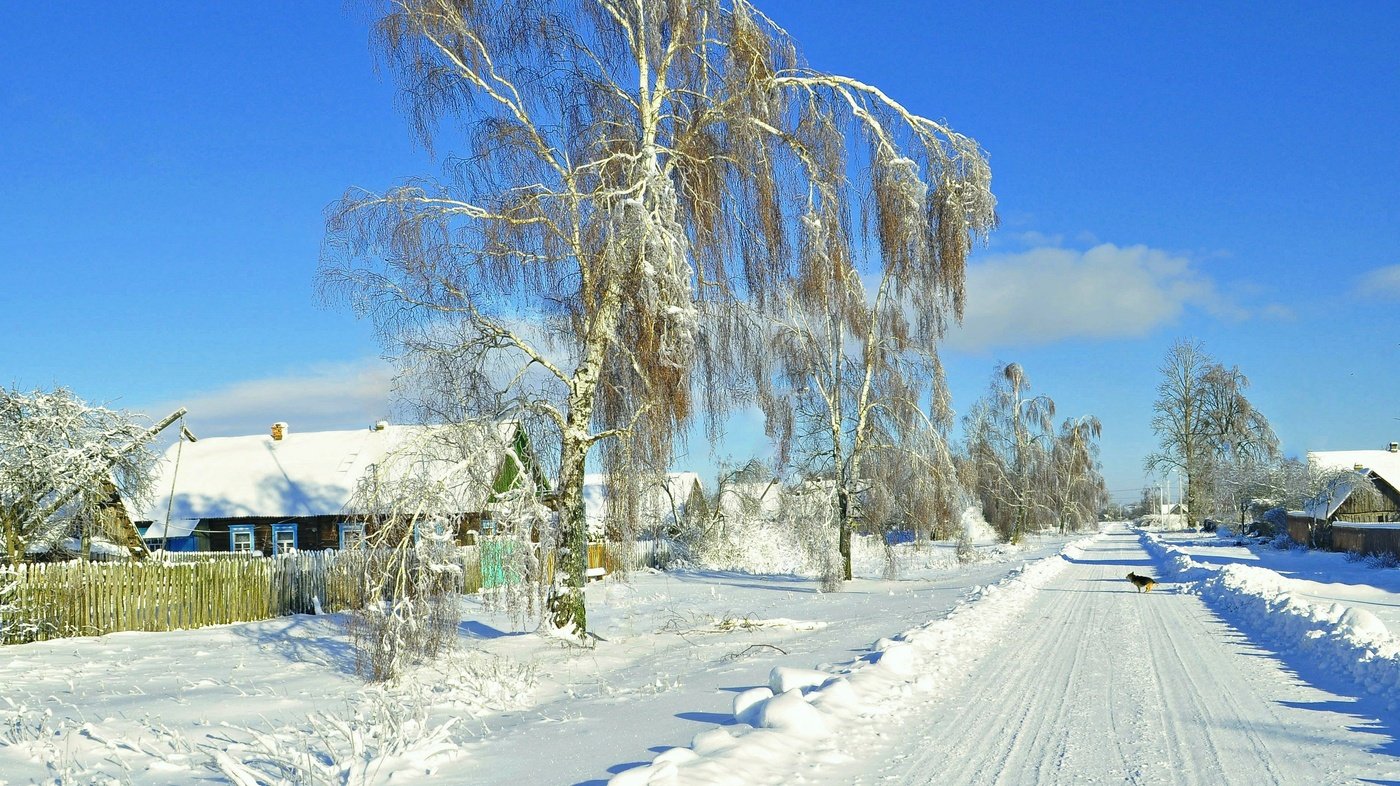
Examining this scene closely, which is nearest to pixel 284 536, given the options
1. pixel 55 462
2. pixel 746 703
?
pixel 55 462

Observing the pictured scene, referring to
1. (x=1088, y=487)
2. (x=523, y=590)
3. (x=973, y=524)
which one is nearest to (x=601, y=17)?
(x=523, y=590)

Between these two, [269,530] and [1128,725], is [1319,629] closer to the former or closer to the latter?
[1128,725]

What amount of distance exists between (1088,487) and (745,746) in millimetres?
93714

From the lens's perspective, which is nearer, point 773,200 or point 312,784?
point 312,784

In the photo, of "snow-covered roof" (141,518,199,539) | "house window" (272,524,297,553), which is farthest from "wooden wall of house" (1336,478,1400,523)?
"snow-covered roof" (141,518,199,539)

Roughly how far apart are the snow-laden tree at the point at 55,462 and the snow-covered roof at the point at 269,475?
28.1 ft

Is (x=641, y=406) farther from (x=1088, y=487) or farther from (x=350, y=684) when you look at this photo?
(x=1088, y=487)

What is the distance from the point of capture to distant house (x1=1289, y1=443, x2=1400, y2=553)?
3444 centimetres

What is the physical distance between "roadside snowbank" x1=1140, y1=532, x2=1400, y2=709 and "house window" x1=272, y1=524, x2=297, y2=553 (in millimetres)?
25942

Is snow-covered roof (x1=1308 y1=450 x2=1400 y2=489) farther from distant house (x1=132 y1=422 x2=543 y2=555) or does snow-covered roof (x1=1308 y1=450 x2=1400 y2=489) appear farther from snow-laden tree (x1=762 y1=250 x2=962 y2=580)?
distant house (x1=132 y1=422 x2=543 y2=555)

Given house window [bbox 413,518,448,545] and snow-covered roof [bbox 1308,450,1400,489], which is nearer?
house window [bbox 413,518,448,545]

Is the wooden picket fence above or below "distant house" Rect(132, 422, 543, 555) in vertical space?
below

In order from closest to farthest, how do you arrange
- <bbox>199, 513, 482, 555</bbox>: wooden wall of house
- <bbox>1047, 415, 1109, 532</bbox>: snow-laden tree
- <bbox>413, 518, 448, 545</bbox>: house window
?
<bbox>413, 518, 448, 545</bbox>: house window
<bbox>199, 513, 482, 555</bbox>: wooden wall of house
<bbox>1047, 415, 1109, 532</bbox>: snow-laden tree

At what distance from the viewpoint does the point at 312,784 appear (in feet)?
21.1
